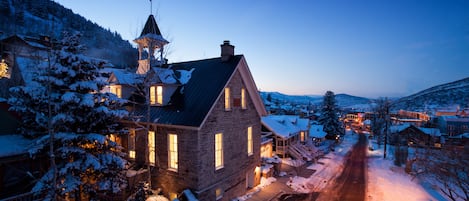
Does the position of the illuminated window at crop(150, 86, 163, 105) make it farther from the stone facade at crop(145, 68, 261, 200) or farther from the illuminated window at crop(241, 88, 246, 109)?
the illuminated window at crop(241, 88, 246, 109)

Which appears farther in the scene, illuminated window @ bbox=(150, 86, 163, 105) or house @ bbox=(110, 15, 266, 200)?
illuminated window @ bbox=(150, 86, 163, 105)

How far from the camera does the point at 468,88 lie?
147 meters

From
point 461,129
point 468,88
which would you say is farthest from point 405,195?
point 468,88

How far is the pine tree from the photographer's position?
9216 mm

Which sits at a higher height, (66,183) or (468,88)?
(468,88)

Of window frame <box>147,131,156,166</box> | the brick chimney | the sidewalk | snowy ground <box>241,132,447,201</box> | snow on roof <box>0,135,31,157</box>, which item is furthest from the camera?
snowy ground <box>241,132,447,201</box>

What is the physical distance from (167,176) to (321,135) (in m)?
36.7

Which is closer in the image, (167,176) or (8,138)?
(8,138)

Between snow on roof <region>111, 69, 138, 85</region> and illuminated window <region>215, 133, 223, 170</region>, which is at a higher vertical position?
snow on roof <region>111, 69, 138, 85</region>

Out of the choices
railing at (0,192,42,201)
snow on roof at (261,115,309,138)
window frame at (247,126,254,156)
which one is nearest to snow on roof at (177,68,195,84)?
window frame at (247,126,254,156)

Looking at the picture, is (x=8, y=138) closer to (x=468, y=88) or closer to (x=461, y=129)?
(x=461, y=129)

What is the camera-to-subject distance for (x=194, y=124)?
12422 mm

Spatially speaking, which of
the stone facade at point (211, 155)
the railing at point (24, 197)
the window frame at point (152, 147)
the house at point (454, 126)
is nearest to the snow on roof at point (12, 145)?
the railing at point (24, 197)

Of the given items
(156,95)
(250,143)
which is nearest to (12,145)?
(156,95)
